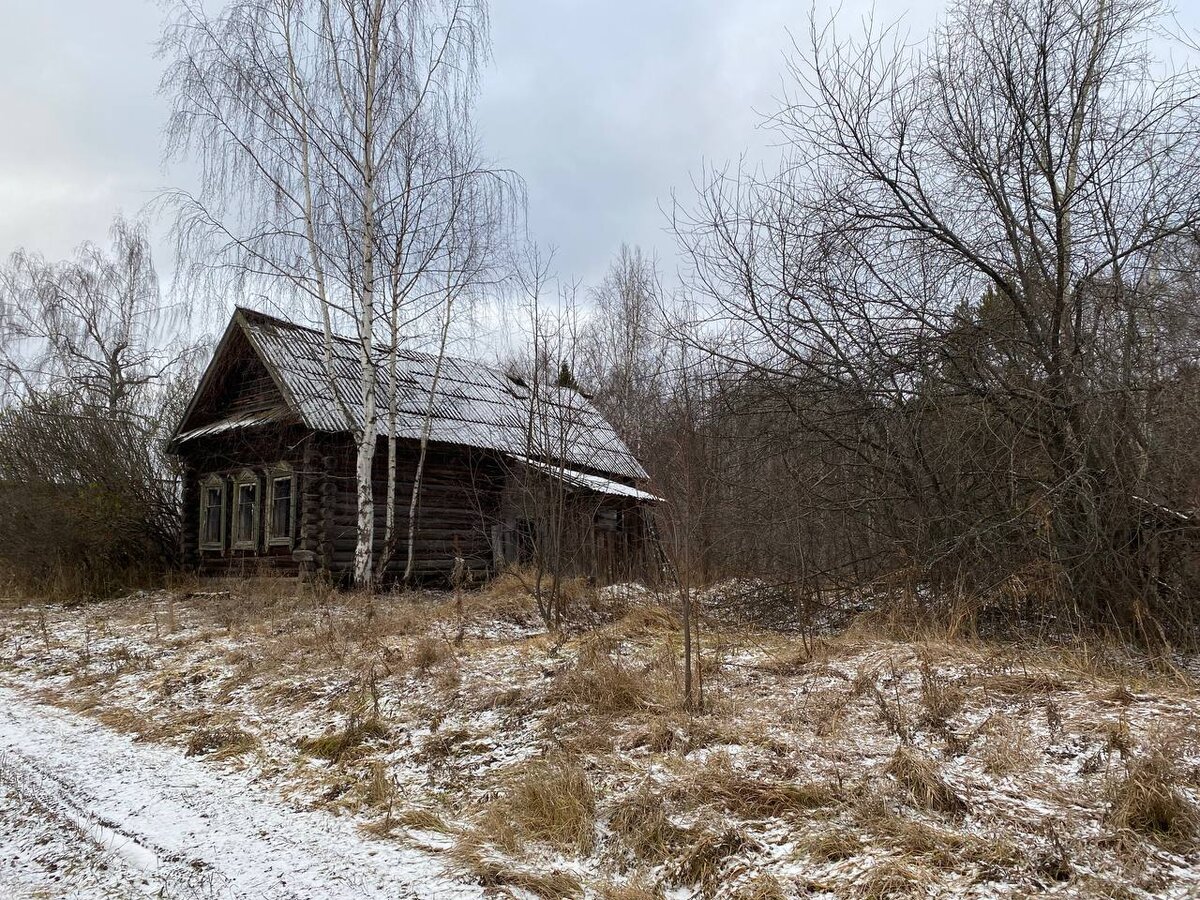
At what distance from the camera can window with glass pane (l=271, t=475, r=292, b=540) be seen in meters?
15.4

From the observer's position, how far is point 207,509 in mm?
17031

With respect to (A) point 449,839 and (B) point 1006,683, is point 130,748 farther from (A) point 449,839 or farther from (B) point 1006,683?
(B) point 1006,683

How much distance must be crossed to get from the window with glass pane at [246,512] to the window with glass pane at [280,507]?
666 millimetres

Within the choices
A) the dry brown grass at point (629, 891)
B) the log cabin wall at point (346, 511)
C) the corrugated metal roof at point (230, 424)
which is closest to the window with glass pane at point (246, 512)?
the log cabin wall at point (346, 511)

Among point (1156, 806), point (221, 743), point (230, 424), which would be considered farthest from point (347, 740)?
point (230, 424)

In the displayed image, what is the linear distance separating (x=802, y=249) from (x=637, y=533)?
10.9 m

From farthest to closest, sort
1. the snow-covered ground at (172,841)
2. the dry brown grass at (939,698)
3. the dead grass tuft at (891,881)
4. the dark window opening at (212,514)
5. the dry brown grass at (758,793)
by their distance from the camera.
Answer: the dark window opening at (212,514) < the dry brown grass at (939,698) < the dry brown grass at (758,793) < the snow-covered ground at (172,841) < the dead grass tuft at (891,881)

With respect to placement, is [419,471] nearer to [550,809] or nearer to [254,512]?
[254,512]

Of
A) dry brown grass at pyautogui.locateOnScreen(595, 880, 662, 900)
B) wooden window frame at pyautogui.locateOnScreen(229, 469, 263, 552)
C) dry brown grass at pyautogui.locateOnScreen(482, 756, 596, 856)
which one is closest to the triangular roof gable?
wooden window frame at pyautogui.locateOnScreen(229, 469, 263, 552)

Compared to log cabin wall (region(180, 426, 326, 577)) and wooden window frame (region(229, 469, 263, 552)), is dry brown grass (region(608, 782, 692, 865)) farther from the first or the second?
wooden window frame (region(229, 469, 263, 552))

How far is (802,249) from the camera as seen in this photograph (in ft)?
24.6

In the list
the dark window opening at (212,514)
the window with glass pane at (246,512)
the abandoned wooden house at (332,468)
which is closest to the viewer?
the abandoned wooden house at (332,468)

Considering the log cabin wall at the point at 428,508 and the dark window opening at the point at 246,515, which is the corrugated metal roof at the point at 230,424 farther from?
the log cabin wall at the point at 428,508

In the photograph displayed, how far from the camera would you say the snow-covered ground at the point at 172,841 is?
3.24 m
